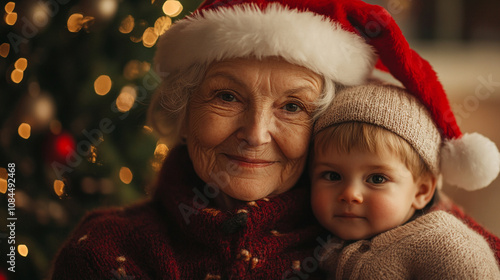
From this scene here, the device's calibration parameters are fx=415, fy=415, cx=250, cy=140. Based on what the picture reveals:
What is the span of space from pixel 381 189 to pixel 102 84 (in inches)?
46.0

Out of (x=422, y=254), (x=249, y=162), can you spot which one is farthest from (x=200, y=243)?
(x=422, y=254)

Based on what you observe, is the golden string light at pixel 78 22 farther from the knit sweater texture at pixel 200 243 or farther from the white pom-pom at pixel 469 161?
the white pom-pom at pixel 469 161

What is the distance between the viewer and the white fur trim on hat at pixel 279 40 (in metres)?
1.17

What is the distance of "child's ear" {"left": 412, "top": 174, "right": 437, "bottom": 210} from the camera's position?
3.97ft

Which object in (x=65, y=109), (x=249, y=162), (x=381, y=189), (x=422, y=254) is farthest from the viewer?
(x=65, y=109)

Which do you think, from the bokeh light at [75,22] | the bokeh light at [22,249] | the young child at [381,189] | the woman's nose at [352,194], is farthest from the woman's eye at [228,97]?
the bokeh light at [22,249]

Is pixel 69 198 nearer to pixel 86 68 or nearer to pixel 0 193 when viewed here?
pixel 0 193

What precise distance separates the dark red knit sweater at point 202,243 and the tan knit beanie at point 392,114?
26 cm

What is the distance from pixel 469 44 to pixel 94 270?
3430mm

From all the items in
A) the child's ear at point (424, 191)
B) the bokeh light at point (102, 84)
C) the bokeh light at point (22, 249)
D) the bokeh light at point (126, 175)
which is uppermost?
the bokeh light at point (102, 84)

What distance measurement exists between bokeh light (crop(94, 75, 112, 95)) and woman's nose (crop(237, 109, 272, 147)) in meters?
0.74

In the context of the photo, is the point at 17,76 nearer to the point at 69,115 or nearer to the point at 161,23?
the point at 69,115

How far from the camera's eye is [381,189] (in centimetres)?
113

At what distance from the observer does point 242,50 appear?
3.86 ft
